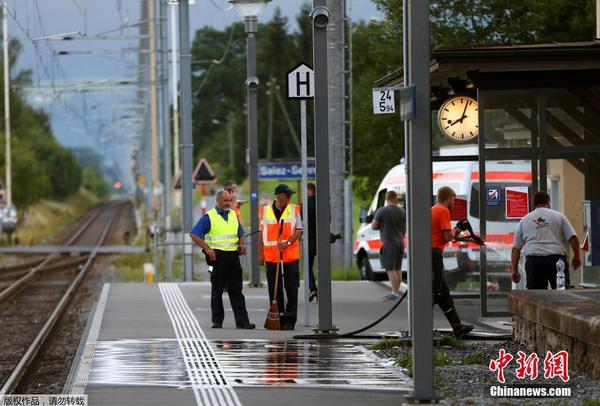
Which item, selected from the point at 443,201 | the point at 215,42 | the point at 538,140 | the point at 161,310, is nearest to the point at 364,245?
the point at 161,310

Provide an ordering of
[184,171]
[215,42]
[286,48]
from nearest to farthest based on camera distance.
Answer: [184,171]
[286,48]
[215,42]

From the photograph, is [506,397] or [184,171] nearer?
[506,397]

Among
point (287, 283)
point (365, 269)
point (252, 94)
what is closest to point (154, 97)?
point (365, 269)

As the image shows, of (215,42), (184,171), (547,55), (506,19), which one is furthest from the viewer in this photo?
(215,42)

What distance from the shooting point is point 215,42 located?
155500mm

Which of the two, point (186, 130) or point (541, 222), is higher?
point (186, 130)

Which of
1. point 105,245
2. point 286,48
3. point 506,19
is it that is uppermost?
point 286,48

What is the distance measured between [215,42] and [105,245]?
8734cm

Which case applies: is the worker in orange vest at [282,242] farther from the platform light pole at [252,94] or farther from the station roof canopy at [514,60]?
the platform light pole at [252,94]

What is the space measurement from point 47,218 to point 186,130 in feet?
278

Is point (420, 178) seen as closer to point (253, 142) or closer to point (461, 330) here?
point (461, 330)

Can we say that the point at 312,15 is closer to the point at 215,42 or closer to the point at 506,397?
the point at 506,397

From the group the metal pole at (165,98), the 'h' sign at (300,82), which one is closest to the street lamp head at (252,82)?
the 'h' sign at (300,82)

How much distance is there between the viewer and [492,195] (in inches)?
767
